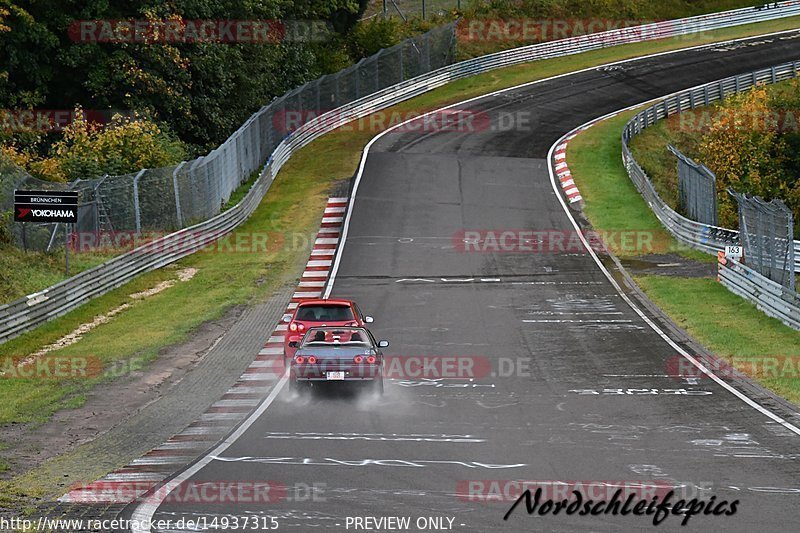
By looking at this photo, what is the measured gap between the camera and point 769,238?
1099 inches

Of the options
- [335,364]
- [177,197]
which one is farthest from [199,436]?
[177,197]

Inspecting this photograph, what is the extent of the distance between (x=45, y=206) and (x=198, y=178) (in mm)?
10907

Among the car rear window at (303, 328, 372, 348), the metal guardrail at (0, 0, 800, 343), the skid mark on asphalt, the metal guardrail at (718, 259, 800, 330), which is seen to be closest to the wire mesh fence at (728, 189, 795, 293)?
the metal guardrail at (718, 259, 800, 330)

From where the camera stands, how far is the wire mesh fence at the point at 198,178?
3250cm

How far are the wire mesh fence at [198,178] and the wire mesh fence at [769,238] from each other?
17.9 metres

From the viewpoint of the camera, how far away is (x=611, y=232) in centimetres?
3925

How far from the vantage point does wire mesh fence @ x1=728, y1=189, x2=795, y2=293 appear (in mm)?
26969

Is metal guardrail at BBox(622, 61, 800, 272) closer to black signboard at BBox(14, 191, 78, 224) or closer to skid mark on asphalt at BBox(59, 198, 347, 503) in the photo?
skid mark on asphalt at BBox(59, 198, 347, 503)

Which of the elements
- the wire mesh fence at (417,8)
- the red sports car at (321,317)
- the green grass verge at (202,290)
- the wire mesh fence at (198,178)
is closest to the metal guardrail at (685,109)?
the green grass verge at (202,290)

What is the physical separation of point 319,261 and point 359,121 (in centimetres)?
2412

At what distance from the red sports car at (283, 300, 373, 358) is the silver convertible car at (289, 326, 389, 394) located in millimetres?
2819

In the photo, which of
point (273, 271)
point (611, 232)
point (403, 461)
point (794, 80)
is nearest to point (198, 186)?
point (273, 271)

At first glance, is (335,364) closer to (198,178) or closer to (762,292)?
(762,292)

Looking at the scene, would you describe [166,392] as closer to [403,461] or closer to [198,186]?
[403,461]
